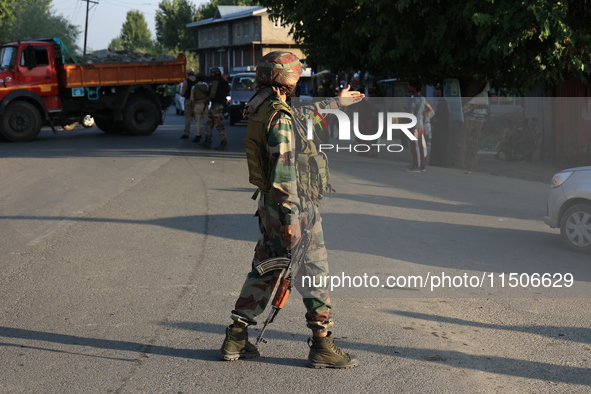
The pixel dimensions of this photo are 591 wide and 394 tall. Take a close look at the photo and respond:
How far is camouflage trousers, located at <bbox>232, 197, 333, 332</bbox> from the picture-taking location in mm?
4270

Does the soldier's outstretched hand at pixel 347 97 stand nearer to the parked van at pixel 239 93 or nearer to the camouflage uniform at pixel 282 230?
the camouflage uniform at pixel 282 230

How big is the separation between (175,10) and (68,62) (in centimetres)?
7309

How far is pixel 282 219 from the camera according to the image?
4.18m

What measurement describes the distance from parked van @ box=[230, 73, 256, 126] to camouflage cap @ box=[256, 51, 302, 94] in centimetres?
2358

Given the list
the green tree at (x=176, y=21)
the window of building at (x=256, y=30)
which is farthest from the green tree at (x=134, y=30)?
the window of building at (x=256, y=30)

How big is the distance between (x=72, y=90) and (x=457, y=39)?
11.1 m

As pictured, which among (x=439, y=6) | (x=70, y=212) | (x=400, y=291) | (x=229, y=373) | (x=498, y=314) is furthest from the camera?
(x=439, y=6)

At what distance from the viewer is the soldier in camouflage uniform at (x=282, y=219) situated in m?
4.06

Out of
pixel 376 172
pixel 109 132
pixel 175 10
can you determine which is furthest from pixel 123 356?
pixel 175 10

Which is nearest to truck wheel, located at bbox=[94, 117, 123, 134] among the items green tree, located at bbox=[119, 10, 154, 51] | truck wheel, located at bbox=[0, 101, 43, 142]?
truck wheel, located at bbox=[0, 101, 43, 142]

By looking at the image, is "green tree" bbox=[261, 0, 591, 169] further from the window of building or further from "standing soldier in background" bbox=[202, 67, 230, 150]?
the window of building

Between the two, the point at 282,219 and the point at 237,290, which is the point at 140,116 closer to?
the point at 237,290

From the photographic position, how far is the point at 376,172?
14977 millimetres

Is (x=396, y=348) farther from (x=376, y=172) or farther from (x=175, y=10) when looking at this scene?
(x=175, y=10)
